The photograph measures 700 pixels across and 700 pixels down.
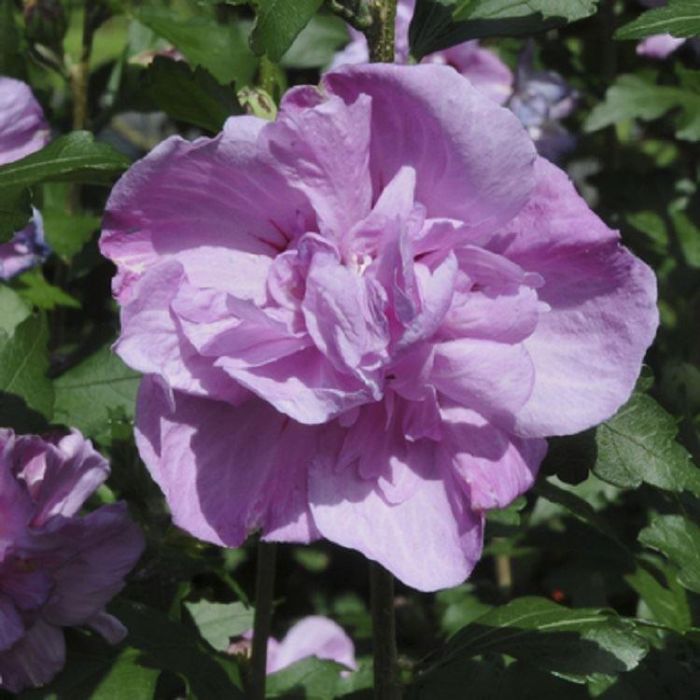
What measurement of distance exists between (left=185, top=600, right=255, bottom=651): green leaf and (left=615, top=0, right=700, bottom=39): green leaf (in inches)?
29.8

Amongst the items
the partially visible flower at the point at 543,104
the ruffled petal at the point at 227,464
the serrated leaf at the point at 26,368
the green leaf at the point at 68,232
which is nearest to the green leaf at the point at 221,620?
the serrated leaf at the point at 26,368

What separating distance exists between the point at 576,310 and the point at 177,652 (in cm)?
49

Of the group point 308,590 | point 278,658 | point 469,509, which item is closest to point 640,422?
point 469,509

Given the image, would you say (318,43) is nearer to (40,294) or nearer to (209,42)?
(209,42)

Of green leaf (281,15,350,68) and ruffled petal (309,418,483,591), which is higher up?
ruffled petal (309,418,483,591)

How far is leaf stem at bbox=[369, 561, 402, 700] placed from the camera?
1.16 meters

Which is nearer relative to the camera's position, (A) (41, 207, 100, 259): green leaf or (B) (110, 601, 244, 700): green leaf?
(B) (110, 601, 244, 700): green leaf


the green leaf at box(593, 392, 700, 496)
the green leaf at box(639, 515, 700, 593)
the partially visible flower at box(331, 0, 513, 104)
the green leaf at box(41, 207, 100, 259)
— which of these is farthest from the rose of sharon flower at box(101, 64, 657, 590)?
the partially visible flower at box(331, 0, 513, 104)

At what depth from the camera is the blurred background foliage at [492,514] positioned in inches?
44.6

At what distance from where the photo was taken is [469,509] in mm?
1000

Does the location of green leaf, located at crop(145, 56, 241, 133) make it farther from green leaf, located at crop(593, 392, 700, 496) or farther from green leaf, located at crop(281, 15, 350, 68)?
green leaf, located at crop(281, 15, 350, 68)

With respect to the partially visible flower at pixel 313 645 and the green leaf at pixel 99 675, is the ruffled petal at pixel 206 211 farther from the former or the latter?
the partially visible flower at pixel 313 645

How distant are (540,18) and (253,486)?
447 millimetres

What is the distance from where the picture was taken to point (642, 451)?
1085 millimetres
